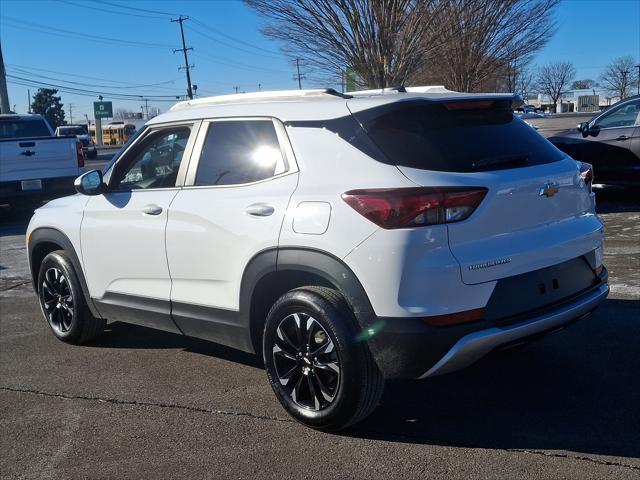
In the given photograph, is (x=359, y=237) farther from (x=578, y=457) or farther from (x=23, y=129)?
(x=23, y=129)

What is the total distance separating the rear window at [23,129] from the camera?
47.5 feet

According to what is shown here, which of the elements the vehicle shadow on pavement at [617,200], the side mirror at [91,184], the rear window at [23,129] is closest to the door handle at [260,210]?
the side mirror at [91,184]

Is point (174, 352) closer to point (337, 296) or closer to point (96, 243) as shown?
point (96, 243)

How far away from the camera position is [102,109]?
323 ft

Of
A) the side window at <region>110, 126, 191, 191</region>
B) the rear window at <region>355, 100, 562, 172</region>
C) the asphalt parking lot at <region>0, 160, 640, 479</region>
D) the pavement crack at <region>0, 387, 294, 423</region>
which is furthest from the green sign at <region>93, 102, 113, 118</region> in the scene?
the rear window at <region>355, 100, 562, 172</region>

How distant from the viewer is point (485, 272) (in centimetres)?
353

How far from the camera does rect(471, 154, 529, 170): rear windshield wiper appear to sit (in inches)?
146

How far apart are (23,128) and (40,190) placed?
2.23 m

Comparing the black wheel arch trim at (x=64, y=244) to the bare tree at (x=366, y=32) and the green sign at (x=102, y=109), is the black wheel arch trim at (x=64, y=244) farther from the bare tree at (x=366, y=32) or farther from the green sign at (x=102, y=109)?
the green sign at (x=102, y=109)

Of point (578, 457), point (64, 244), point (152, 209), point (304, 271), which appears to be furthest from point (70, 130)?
point (578, 457)

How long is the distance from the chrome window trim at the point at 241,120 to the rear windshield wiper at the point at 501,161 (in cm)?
96

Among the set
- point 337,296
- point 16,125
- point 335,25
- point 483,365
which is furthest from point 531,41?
point 337,296

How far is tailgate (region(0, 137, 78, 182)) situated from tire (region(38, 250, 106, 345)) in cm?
771

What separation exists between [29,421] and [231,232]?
5.49 ft
